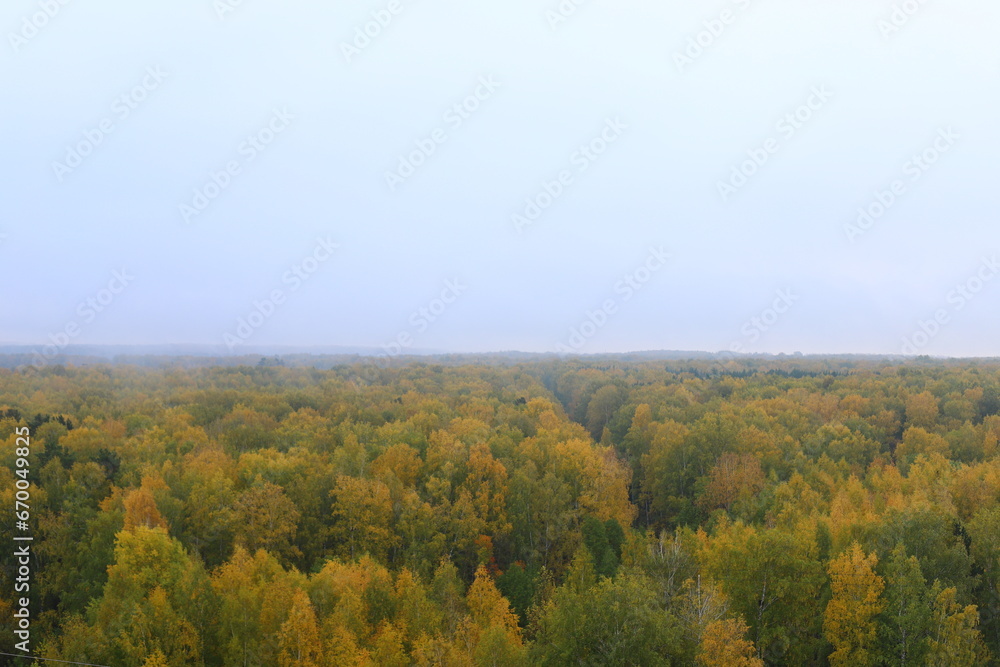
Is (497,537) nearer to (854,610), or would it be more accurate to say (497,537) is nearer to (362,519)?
(362,519)

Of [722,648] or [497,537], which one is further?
[497,537]

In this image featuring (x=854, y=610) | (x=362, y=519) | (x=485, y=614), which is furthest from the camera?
(x=362, y=519)

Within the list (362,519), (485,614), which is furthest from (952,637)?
(362,519)

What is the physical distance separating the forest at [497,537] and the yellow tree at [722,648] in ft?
0.38

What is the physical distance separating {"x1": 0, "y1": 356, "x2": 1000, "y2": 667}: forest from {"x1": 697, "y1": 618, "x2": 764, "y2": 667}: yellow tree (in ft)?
0.38

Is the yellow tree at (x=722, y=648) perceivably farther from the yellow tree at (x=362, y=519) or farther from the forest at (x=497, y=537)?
the yellow tree at (x=362, y=519)

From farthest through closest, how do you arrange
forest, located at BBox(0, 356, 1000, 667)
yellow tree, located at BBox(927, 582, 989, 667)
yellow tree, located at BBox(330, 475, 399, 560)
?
1. yellow tree, located at BBox(330, 475, 399, 560)
2. forest, located at BBox(0, 356, 1000, 667)
3. yellow tree, located at BBox(927, 582, 989, 667)

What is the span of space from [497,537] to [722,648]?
2574cm

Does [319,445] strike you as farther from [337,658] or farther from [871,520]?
[871,520]

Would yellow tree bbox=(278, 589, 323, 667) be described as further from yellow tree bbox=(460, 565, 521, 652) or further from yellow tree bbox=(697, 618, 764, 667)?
yellow tree bbox=(697, 618, 764, 667)

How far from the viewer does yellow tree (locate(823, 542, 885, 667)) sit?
23.9 m

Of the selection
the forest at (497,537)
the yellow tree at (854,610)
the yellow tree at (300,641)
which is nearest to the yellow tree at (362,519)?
the forest at (497,537)

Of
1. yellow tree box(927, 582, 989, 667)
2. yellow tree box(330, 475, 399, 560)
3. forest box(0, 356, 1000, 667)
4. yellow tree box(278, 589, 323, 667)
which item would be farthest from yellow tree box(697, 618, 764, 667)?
yellow tree box(330, 475, 399, 560)

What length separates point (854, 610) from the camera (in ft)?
81.0
